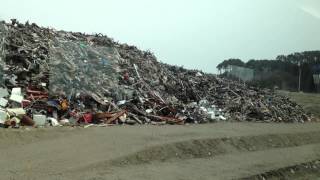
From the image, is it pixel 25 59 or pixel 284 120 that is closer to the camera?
pixel 25 59

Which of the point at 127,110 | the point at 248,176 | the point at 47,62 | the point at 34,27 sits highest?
the point at 34,27

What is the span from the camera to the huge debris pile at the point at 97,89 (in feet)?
52.6

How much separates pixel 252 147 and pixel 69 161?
23.0 ft

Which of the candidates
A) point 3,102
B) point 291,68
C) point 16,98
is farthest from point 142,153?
point 291,68

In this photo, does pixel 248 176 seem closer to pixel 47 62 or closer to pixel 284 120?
pixel 47 62

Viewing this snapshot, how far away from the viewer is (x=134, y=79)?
21.6m

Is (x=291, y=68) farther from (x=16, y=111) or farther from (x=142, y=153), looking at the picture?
(x=142, y=153)

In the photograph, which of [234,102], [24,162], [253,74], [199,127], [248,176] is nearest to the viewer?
[24,162]

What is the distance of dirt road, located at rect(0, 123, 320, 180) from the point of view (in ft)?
32.0

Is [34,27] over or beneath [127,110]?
over

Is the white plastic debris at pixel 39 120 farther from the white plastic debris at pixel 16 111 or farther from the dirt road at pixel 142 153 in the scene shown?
the dirt road at pixel 142 153

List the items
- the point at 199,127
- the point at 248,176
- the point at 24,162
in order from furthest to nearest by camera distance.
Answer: the point at 199,127 → the point at 248,176 → the point at 24,162

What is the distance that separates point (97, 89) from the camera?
18.9 m

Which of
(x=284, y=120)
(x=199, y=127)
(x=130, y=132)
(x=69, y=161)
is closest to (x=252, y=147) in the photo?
(x=199, y=127)
